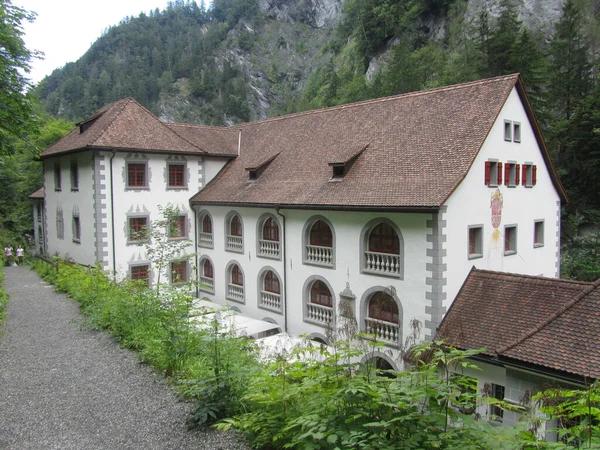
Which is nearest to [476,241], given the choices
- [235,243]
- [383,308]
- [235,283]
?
[383,308]

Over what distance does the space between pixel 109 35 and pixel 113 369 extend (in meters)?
139

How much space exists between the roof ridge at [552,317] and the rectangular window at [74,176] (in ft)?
71.5

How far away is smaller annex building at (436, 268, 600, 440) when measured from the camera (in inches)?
441

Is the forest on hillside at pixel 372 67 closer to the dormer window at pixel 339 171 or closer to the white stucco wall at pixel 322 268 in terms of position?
the white stucco wall at pixel 322 268

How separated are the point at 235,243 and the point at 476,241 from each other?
38.1 ft

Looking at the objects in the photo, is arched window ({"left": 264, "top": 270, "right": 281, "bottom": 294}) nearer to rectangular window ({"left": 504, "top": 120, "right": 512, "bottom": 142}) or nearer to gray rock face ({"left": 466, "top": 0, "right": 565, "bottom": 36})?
rectangular window ({"left": 504, "top": 120, "right": 512, "bottom": 142})

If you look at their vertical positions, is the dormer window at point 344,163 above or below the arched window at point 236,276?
above

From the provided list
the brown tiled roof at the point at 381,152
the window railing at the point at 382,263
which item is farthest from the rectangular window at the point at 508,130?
the window railing at the point at 382,263

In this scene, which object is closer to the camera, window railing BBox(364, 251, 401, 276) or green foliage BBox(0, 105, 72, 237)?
window railing BBox(364, 251, 401, 276)

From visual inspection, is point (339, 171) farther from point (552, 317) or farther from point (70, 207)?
point (70, 207)

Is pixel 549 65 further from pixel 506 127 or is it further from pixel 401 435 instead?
pixel 401 435

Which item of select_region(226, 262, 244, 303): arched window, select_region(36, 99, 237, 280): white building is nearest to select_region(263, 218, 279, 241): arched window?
select_region(226, 262, 244, 303): arched window

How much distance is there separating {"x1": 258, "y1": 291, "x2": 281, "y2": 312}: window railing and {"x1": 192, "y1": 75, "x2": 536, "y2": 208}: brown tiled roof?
4177mm

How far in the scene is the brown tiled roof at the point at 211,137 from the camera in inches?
1048
